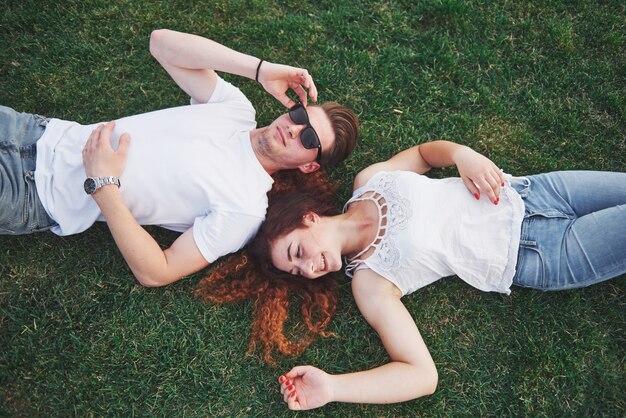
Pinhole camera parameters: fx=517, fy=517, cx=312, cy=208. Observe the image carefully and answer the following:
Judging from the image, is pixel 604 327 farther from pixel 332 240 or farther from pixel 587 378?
pixel 332 240

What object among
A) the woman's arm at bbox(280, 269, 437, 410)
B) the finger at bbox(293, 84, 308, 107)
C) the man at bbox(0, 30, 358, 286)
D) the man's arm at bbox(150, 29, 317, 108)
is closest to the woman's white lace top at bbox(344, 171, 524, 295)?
the woman's arm at bbox(280, 269, 437, 410)

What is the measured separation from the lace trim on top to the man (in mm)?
480

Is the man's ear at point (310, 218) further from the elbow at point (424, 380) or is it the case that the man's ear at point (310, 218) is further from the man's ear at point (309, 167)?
the elbow at point (424, 380)

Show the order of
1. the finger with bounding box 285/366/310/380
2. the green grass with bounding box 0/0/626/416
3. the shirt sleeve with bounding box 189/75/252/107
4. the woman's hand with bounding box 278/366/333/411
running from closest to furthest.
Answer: the woman's hand with bounding box 278/366/333/411
the finger with bounding box 285/366/310/380
the green grass with bounding box 0/0/626/416
the shirt sleeve with bounding box 189/75/252/107

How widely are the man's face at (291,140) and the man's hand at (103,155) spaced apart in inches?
39.7

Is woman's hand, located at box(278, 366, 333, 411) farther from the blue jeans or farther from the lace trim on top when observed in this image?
the blue jeans

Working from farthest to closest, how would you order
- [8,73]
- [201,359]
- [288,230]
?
[8,73] → [201,359] → [288,230]

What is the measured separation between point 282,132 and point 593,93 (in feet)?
10.3

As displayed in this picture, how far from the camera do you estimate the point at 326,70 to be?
492cm

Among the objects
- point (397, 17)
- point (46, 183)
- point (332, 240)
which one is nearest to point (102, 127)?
point (46, 183)

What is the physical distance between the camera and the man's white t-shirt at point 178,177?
3.77 meters

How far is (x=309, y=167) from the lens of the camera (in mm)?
4160

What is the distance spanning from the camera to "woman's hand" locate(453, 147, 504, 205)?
12.7 ft

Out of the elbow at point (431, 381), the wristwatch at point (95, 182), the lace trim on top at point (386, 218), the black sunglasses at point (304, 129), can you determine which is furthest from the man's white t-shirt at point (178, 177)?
the elbow at point (431, 381)
